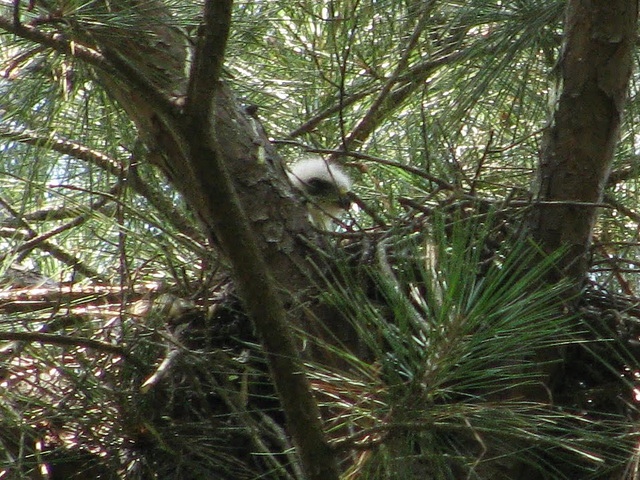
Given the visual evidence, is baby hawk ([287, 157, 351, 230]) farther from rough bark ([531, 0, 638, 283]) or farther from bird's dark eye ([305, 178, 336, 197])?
rough bark ([531, 0, 638, 283])

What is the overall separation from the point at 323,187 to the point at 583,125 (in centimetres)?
75

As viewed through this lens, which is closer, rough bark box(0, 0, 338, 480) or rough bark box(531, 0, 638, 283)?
rough bark box(0, 0, 338, 480)

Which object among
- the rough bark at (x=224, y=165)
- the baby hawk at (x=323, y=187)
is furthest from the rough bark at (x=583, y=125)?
the baby hawk at (x=323, y=187)

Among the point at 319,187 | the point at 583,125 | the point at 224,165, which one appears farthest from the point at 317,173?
the point at 224,165

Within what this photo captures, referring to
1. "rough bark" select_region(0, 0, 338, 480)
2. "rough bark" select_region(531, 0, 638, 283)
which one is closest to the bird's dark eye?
"rough bark" select_region(0, 0, 338, 480)

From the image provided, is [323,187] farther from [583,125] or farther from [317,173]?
[583,125]

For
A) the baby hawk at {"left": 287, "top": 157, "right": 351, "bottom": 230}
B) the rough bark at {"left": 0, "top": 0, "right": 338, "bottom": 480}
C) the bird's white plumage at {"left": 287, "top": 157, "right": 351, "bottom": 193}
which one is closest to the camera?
the rough bark at {"left": 0, "top": 0, "right": 338, "bottom": 480}

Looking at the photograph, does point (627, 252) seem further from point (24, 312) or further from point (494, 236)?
point (24, 312)

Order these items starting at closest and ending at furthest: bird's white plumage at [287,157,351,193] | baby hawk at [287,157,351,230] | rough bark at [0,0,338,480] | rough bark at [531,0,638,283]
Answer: rough bark at [0,0,338,480] < rough bark at [531,0,638,283] < baby hawk at [287,157,351,230] < bird's white plumage at [287,157,351,193]

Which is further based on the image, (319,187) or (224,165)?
(319,187)

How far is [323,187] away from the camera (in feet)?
6.68

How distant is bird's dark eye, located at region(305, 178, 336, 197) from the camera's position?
2001 mm

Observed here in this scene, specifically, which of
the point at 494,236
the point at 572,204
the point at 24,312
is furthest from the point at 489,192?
the point at 24,312

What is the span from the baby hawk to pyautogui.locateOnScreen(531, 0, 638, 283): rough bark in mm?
531
